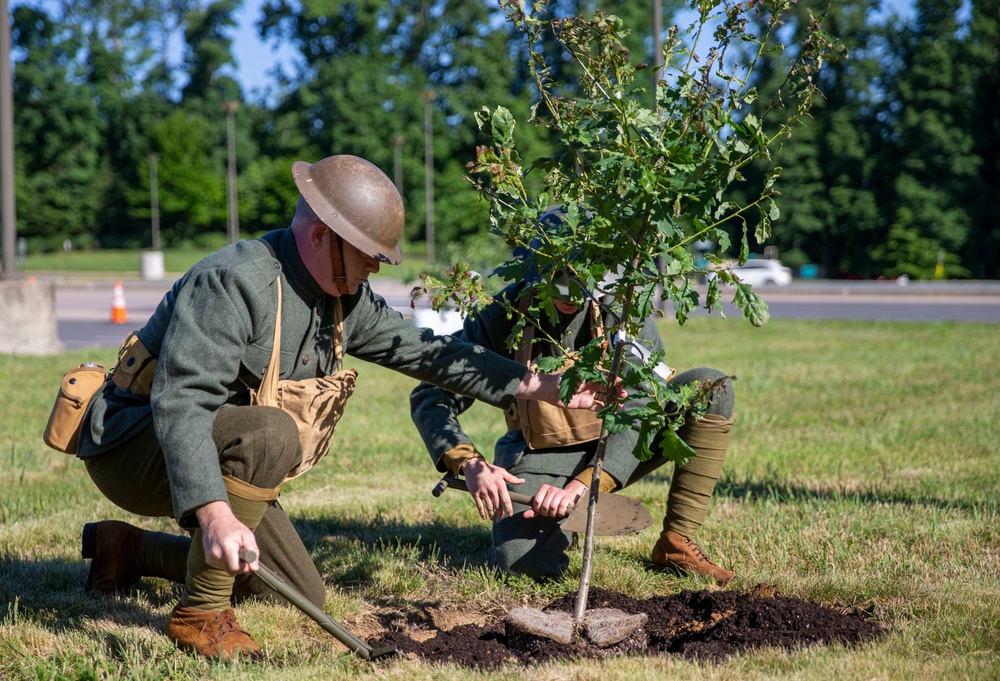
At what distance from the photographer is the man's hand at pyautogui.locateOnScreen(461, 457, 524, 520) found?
125 inches

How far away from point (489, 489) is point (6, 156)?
9694mm

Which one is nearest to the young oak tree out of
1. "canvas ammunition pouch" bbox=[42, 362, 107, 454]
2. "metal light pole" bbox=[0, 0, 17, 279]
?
"canvas ammunition pouch" bbox=[42, 362, 107, 454]

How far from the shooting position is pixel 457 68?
57844 millimetres

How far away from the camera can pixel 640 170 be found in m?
2.66

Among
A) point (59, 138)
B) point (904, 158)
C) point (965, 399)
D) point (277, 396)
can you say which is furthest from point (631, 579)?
point (59, 138)

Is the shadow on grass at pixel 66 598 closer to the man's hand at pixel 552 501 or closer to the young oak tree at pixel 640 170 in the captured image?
the man's hand at pixel 552 501

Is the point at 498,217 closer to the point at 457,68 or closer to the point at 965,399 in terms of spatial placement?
the point at 965,399

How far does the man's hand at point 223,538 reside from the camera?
99.9 inches

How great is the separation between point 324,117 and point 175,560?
→ 54099 millimetres

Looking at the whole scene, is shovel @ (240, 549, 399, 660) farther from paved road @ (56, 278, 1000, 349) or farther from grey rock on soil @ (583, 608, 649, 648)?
paved road @ (56, 278, 1000, 349)

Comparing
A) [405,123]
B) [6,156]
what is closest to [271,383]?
[6,156]

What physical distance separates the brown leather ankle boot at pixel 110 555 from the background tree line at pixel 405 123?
43.2 m

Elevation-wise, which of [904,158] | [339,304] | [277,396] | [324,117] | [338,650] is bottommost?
[338,650]

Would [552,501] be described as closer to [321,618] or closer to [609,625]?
[609,625]
